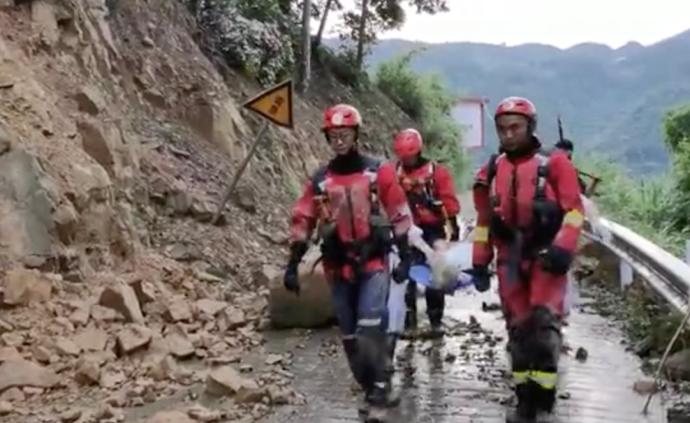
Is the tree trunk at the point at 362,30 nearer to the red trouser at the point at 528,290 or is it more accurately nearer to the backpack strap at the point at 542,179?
the red trouser at the point at 528,290

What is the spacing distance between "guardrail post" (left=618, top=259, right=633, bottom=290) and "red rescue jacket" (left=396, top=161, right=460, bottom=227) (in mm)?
2573

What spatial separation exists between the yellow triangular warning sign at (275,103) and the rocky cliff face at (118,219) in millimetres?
1511

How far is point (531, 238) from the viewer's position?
600 centimetres

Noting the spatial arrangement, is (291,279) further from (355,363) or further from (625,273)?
(625,273)

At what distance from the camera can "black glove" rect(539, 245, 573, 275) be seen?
5688 millimetres

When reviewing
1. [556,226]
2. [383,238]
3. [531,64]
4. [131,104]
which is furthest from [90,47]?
[531,64]

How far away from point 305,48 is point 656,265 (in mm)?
15465

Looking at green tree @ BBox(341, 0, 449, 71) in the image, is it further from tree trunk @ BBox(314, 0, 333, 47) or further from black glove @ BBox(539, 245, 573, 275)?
black glove @ BBox(539, 245, 573, 275)

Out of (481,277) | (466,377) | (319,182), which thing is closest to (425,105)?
(466,377)

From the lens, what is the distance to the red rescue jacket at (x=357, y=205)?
6480mm

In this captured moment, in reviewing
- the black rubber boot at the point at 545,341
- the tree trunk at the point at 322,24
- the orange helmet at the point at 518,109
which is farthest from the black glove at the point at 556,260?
the tree trunk at the point at 322,24

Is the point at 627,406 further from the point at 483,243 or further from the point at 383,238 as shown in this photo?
the point at 383,238

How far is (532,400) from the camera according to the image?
6059mm

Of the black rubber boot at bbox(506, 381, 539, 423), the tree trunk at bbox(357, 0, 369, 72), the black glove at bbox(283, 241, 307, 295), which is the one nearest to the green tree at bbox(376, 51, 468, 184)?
the tree trunk at bbox(357, 0, 369, 72)
